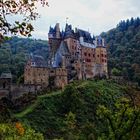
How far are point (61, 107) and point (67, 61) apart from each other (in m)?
16.4

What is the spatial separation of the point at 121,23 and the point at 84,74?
103 m

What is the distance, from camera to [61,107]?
238ft

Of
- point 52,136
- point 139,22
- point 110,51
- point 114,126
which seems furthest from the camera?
point 139,22

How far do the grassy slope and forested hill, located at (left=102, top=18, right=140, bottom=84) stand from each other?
960 inches

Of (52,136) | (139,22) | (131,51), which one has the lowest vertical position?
(52,136)

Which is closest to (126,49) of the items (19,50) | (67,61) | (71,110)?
(19,50)

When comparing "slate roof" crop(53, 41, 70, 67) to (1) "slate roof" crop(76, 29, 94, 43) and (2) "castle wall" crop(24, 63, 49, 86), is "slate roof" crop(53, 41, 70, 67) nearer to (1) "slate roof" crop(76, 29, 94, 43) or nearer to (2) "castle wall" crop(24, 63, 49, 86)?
(2) "castle wall" crop(24, 63, 49, 86)

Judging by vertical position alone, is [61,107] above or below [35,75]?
below

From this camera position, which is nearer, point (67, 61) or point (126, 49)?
point (67, 61)

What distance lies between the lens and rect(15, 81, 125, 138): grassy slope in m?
65.6

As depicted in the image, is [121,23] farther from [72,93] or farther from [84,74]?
[72,93]

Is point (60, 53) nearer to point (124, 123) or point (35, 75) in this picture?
point (35, 75)

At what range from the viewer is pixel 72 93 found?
7319 cm

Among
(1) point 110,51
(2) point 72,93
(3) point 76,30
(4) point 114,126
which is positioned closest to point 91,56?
(3) point 76,30
